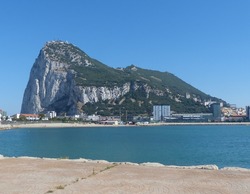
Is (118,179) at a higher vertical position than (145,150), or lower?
higher

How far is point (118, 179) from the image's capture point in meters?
16.8

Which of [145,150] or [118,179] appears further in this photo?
[145,150]

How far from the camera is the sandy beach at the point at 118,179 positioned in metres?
14.3

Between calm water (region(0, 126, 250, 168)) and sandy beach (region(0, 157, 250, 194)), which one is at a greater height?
sandy beach (region(0, 157, 250, 194))

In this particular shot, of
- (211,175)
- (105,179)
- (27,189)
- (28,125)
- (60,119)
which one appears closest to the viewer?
(27,189)

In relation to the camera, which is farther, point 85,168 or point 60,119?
point 60,119

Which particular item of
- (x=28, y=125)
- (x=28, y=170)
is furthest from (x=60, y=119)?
(x=28, y=170)

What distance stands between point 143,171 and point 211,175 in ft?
11.9

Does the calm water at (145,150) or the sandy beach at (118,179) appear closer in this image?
the sandy beach at (118,179)

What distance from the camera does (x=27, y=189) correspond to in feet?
47.7

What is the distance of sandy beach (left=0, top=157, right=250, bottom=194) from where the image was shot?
46.9 feet

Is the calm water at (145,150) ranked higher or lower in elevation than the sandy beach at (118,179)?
lower

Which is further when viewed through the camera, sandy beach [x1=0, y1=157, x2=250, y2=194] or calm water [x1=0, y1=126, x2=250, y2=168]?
calm water [x1=0, y1=126, x2=250, y2=168]

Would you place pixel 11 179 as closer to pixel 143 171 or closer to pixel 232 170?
pixel 143 171
